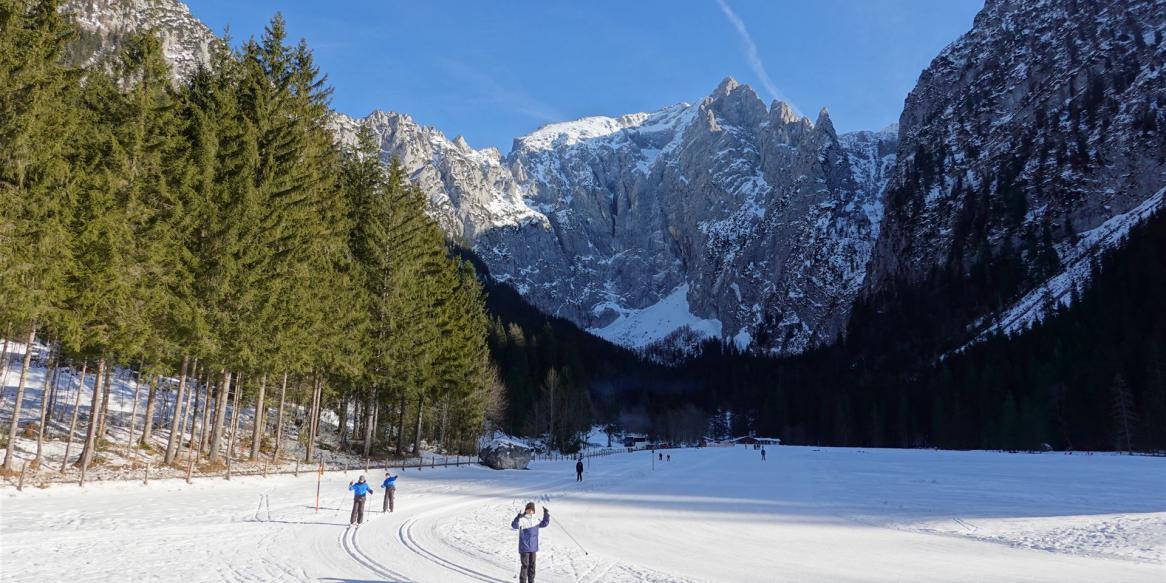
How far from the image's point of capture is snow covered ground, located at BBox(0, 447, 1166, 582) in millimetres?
12391

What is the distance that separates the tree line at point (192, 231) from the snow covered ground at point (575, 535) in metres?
5.49

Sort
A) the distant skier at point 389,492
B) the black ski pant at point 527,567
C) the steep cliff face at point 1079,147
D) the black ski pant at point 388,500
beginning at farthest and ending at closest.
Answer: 1. the steep cliff face at point 1079,147
2. the black ski pant at point 388,500
3. the distant skier at point 389,492
4. the black ski pant at point 527,567

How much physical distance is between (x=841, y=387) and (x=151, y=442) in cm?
16032

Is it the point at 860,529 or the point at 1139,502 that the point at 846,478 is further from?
the point at 860,529

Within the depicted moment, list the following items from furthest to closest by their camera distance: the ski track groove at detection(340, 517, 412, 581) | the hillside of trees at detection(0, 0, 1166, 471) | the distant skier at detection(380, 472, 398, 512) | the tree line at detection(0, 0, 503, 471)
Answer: the distant skier at detection(380, 472, 398, 512), the hillside of trees at detection(0, 0, 1166, 471), the tree line at detection(0, 0, 503, 471), the ski track groove at detection(340, 517, 412, 581)

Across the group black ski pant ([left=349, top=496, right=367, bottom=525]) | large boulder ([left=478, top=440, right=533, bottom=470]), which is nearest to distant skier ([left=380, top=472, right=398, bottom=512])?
black ski pant ([left=349, top=496, right=367, bottom=525])

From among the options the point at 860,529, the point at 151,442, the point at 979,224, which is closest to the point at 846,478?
the point at 860,529

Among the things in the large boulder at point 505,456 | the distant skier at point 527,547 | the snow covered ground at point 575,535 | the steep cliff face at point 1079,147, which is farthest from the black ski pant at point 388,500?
the steep cliff face at point 1079,147

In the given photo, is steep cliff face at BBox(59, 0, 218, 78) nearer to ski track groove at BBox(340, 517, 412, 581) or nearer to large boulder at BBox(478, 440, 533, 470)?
large boulder at BBox(478, 440, 533, 470)

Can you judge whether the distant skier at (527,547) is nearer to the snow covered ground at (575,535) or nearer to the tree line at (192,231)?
the snow covered ground at (575,535)

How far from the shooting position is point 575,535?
17.6 m

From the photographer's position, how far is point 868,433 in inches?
5463

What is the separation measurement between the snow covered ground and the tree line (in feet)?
18.0

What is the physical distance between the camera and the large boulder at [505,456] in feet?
145
